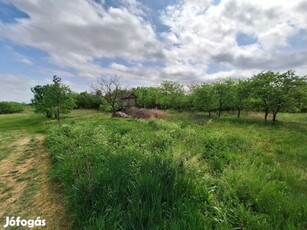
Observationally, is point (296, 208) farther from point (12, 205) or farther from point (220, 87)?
point (220, 87)

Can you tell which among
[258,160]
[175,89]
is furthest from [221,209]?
[175,89]

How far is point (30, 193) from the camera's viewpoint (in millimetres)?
5695

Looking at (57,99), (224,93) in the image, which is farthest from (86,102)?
(224,93)

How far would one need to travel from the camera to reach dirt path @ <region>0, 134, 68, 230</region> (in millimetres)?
4590

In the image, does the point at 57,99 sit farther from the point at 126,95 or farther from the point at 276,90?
the point at 276,90

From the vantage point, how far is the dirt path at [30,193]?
4.59 m
